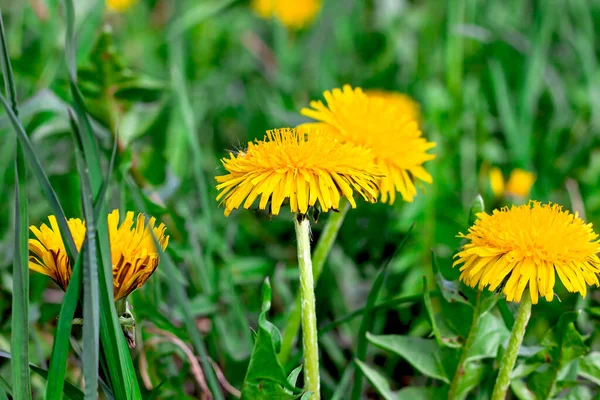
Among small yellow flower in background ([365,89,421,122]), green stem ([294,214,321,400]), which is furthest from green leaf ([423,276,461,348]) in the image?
small yellow flower in background ([365,89,421,122])

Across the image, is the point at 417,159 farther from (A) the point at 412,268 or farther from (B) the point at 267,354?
(A) the point at 412,268

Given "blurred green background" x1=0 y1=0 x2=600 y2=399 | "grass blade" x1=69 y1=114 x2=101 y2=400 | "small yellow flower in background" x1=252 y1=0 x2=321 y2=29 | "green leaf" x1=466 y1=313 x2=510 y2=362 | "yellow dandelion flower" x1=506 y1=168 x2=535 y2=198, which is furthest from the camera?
"small yellow flower in background" x1=252 y1=0 x2=321 y2=29

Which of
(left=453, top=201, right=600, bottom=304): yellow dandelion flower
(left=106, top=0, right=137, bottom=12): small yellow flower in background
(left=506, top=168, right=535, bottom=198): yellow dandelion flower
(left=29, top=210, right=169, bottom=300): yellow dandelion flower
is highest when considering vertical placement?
(left=106, top=0, right=137, bottom=12): small yellow flower in background

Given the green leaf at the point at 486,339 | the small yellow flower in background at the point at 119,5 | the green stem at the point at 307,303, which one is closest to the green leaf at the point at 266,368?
the green stem at the point at 307,303

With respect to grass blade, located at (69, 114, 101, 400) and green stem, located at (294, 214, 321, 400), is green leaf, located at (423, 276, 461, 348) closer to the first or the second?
green stem, located at (294, 214, 321, 400)

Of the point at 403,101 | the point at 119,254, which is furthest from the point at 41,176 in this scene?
the point at 403,101

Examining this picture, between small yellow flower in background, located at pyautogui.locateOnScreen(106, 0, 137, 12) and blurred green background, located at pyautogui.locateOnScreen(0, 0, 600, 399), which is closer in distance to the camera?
blurred green background, located at pyautogui.locateOnScreen(0, 0, 600, 399)

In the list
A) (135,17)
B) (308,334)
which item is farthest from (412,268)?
(135,17)
